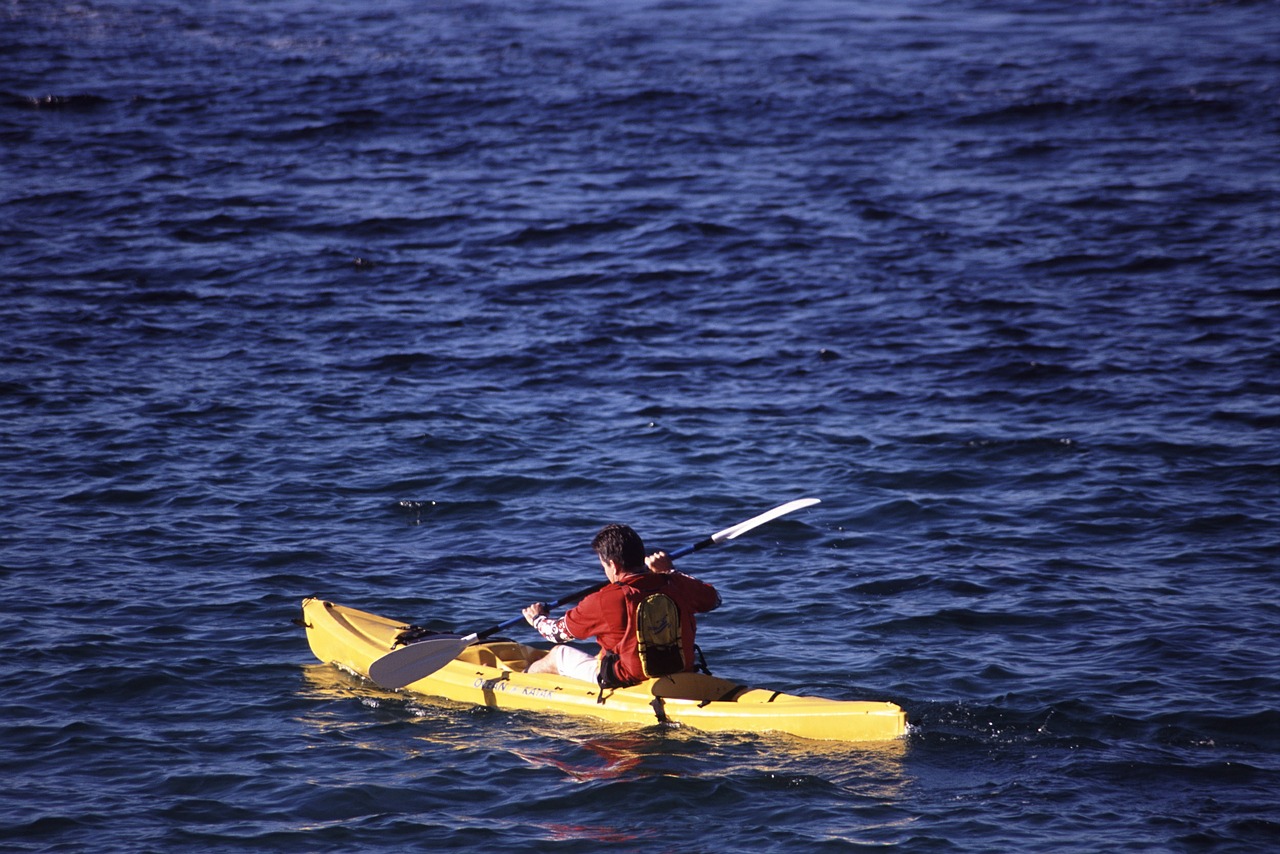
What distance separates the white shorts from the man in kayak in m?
0.23

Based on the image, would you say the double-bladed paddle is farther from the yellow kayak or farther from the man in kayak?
the man in kayak

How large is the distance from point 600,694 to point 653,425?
5309 millimetres

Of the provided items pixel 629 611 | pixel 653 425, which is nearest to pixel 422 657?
pixel 629 611

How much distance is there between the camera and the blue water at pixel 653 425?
22.5 feet

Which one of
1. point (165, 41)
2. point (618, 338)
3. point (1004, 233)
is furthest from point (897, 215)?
point (165, 41)

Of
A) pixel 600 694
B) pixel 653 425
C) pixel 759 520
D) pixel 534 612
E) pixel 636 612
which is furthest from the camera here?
pixel 653 425

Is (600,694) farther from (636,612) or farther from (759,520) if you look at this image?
(759,520)

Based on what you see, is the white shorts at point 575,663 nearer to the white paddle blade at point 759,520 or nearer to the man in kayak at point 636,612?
the man in kayak at point 636,612

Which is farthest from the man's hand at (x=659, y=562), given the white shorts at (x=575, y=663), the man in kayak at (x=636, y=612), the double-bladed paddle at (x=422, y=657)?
the white shorts at (x=575, y=663)

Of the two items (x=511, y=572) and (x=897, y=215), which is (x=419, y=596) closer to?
(x=511, y=572)

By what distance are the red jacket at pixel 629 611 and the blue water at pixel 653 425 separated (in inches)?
19.2

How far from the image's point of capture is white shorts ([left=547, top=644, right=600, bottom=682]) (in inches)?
302

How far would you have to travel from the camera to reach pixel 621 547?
7184 mm

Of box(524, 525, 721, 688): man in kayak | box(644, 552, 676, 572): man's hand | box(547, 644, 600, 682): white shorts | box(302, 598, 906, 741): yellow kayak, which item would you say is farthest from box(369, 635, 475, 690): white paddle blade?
box(644, 552, 676, 572): man's hand
